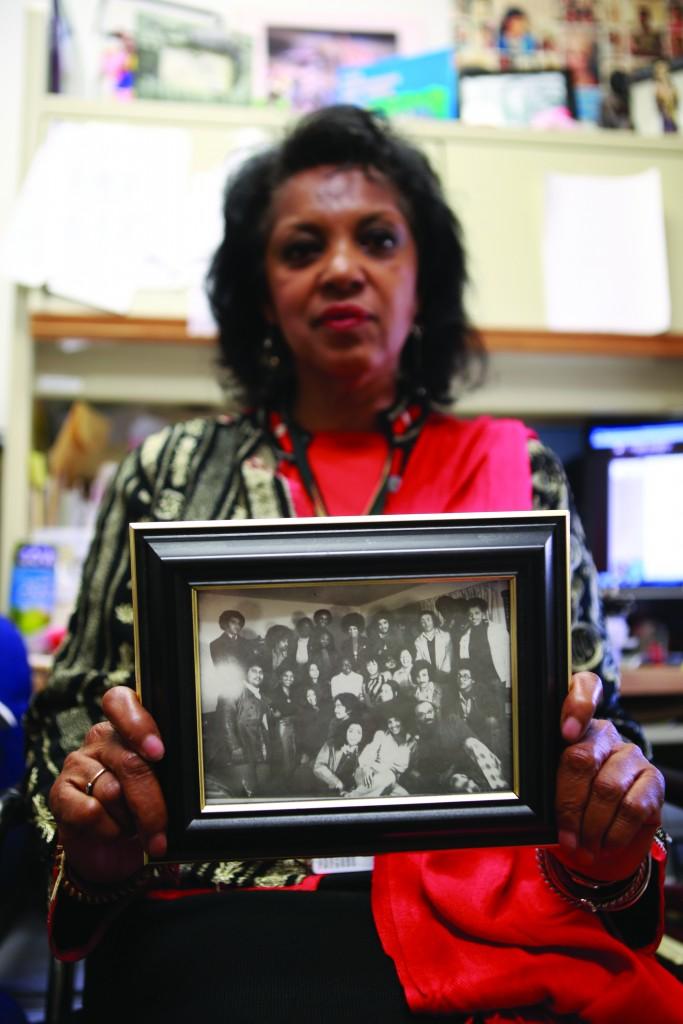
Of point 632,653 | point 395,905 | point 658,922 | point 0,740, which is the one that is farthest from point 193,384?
point 658,922

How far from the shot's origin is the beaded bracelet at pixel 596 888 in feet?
1.81

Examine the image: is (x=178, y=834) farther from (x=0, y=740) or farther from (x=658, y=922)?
(x=0, y=740)

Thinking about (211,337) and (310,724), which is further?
(211,337)

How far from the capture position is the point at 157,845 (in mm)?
468

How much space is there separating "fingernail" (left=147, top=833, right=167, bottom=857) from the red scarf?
8.9 inches

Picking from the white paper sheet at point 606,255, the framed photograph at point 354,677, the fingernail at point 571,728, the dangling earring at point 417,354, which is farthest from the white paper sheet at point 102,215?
the fingernail at point 571,728

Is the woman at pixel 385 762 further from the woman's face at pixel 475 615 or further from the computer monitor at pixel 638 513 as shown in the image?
the computer monitor at pixel 638 513

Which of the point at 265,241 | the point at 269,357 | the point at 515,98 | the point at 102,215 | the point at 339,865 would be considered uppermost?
the point at 515,98

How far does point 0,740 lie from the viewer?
87cm

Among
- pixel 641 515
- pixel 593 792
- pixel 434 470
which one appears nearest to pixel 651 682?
pixel 641 515

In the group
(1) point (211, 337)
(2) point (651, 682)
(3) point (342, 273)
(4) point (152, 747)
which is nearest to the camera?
(4) point (152, 747)

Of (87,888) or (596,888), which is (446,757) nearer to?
(596,888)

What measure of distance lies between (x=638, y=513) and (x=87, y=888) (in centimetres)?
111

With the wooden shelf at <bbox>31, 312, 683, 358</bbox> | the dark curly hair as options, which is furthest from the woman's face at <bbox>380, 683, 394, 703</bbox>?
the wooden shelf at <bbox>31, 312, 683, 358</bbox>
